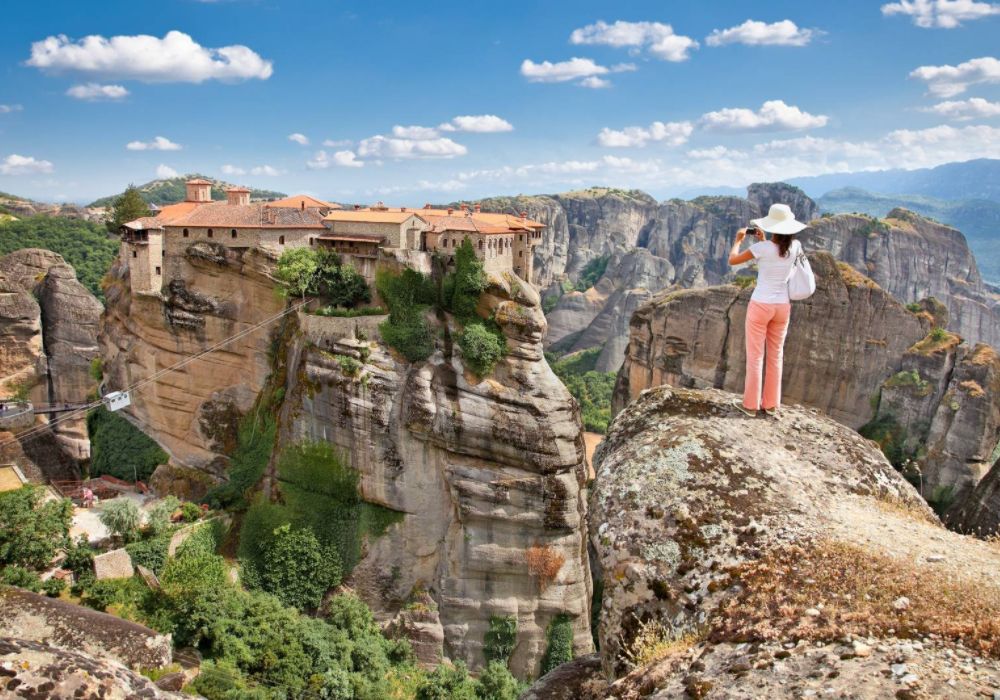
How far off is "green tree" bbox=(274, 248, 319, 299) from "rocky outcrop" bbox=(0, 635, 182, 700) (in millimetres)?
25260

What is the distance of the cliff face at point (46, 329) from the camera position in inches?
1716

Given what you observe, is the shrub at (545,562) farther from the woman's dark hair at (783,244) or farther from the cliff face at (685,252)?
the cliff face at (685,252)

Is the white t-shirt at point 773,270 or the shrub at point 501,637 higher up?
the white t-shirt at point 773,270

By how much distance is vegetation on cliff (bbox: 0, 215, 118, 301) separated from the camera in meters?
61.2

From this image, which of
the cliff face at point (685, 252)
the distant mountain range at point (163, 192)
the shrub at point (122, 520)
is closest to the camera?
the shrub at point (122, 520)

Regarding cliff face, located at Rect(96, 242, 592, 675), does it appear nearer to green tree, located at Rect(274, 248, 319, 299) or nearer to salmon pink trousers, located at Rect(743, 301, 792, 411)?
green tree, located at Rect(274, 248, 319, 299)

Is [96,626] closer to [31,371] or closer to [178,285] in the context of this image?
[178,285]

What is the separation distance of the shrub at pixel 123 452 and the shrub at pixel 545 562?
64.5 feet

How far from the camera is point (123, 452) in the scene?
37.7 m

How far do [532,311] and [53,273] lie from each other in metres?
32.1

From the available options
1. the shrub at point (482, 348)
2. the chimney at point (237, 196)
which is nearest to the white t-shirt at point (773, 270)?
the shrub at point (482, 348)

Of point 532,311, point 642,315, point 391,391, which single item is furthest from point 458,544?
point 642,315

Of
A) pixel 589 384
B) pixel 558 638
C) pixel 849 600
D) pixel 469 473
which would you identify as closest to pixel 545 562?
pixel 558 638

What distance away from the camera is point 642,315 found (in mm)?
48438
